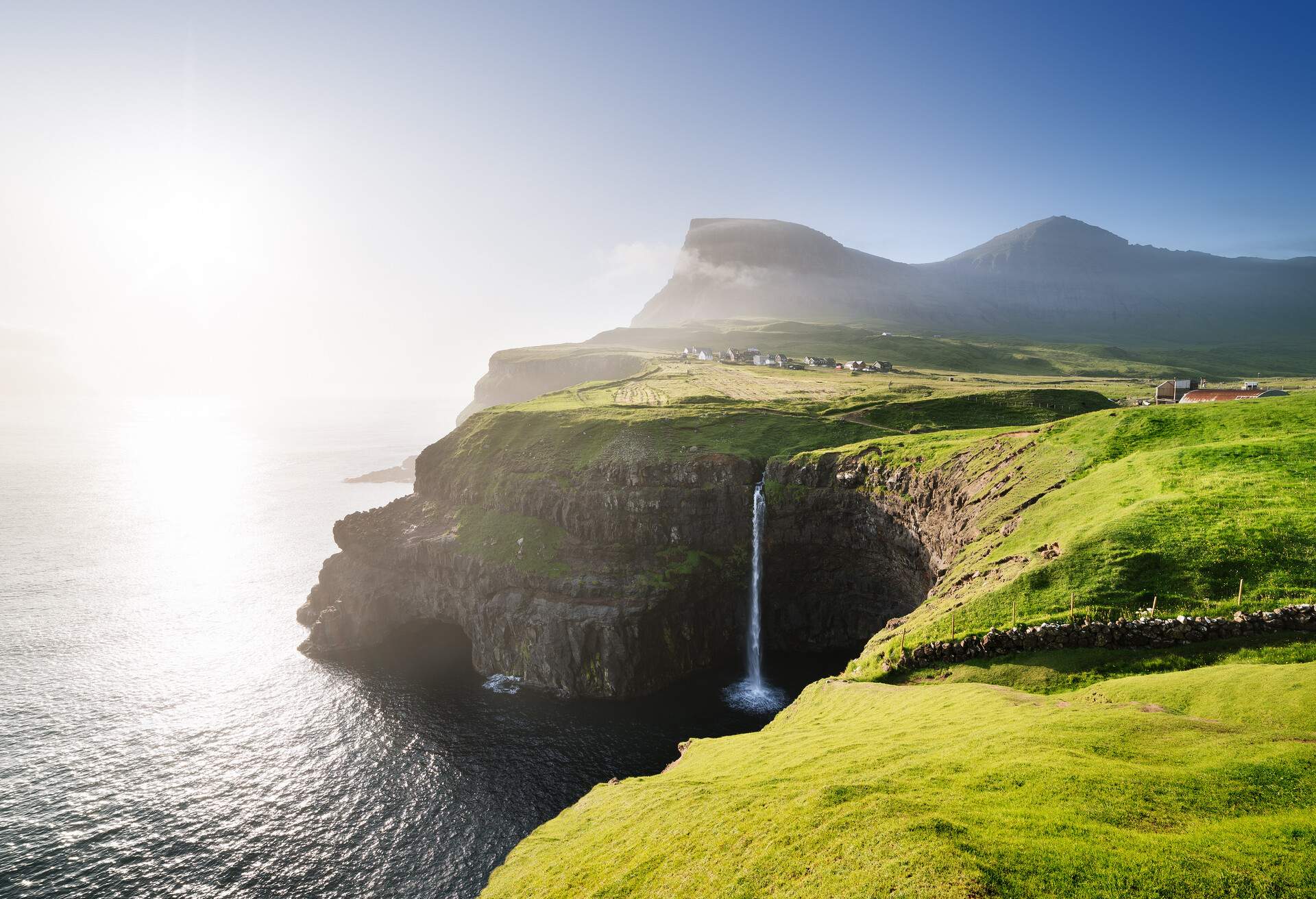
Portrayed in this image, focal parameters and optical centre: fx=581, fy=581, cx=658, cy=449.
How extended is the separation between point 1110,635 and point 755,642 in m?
50.5

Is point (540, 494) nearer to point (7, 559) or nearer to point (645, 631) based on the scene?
point (645, 631)

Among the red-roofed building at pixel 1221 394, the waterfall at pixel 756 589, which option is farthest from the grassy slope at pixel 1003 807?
the red-roofed building at pixel 1221 394

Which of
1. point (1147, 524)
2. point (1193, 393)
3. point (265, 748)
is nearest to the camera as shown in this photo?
point (1147, 524)

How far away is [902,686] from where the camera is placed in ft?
124

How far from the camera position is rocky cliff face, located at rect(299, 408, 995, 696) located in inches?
2820

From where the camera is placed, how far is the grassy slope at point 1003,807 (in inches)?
602

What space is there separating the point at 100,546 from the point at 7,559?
578 inches

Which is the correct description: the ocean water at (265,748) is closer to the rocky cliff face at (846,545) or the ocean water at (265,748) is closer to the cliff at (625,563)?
the cliff at (625,563)

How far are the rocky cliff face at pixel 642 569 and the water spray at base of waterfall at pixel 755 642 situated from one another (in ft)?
4.36

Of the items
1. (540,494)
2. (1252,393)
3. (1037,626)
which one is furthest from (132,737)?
(1252,393)

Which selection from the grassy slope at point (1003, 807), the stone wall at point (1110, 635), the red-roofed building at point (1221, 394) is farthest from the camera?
the red-roofed building at point (1221, 394)

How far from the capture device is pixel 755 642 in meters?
79.2

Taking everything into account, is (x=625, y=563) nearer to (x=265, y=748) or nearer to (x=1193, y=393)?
(x=265, y=748)

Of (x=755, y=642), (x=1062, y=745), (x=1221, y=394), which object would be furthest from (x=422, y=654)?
(x=1221, y=394)
